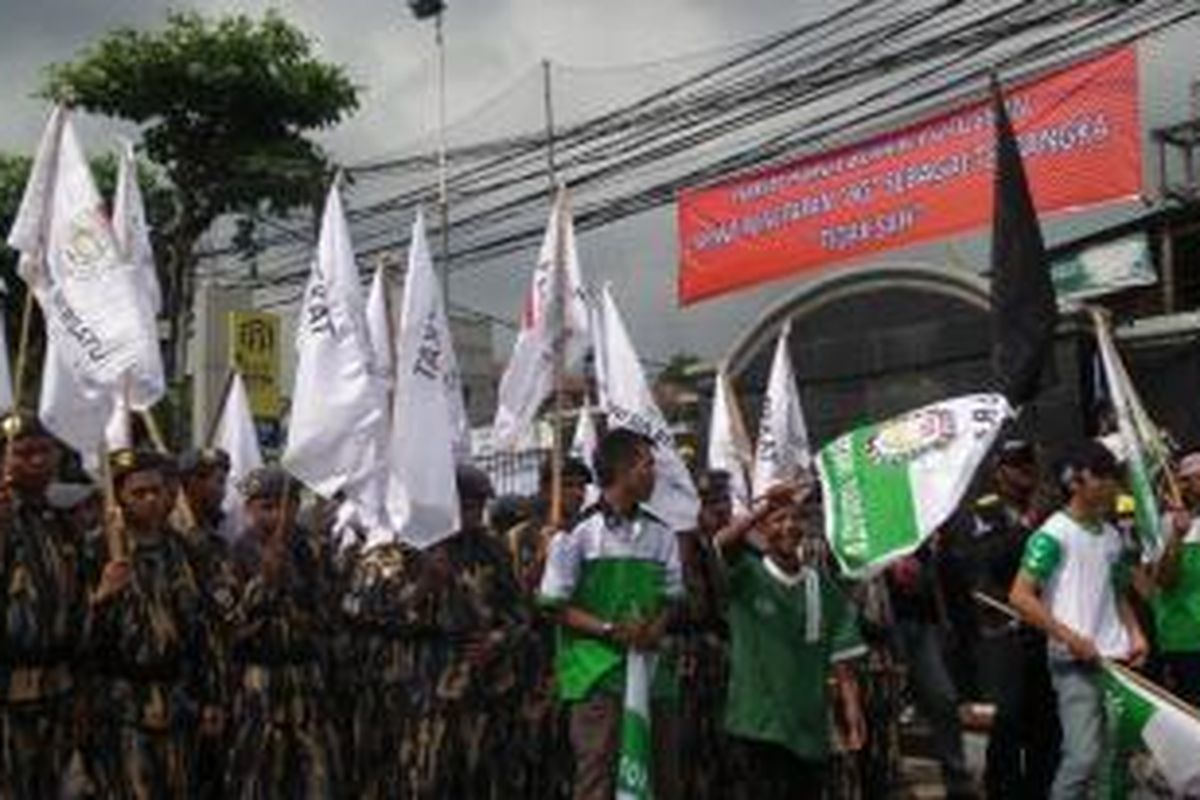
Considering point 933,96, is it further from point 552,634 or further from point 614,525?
point 614,525

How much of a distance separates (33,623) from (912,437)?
11.0 ft

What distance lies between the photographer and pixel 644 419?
9055 mm

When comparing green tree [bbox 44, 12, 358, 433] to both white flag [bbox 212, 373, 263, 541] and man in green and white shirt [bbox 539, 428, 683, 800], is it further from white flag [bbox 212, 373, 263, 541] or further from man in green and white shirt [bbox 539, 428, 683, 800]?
man in green and white shirt [bbox 539, 428, 683, 800]

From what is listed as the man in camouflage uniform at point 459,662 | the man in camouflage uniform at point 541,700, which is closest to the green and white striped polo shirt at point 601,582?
the man in camouflage uniform at point 459,662

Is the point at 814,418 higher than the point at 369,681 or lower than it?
higher

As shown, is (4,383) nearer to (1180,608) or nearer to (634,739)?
(634,739)

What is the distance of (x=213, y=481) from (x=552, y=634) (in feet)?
5.62

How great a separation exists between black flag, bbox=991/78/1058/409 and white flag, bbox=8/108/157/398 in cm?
372

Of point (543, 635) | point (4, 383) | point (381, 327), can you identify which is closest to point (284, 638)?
point (543, 635)

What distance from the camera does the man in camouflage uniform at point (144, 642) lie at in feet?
21.4

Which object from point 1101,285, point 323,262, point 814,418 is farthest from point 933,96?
point 323,262

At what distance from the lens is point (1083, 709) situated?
25.4ft

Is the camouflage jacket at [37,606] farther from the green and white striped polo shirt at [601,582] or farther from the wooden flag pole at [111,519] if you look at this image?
the green and white striped polo shirt at [601,582]

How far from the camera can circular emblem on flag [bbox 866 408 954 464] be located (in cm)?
755
